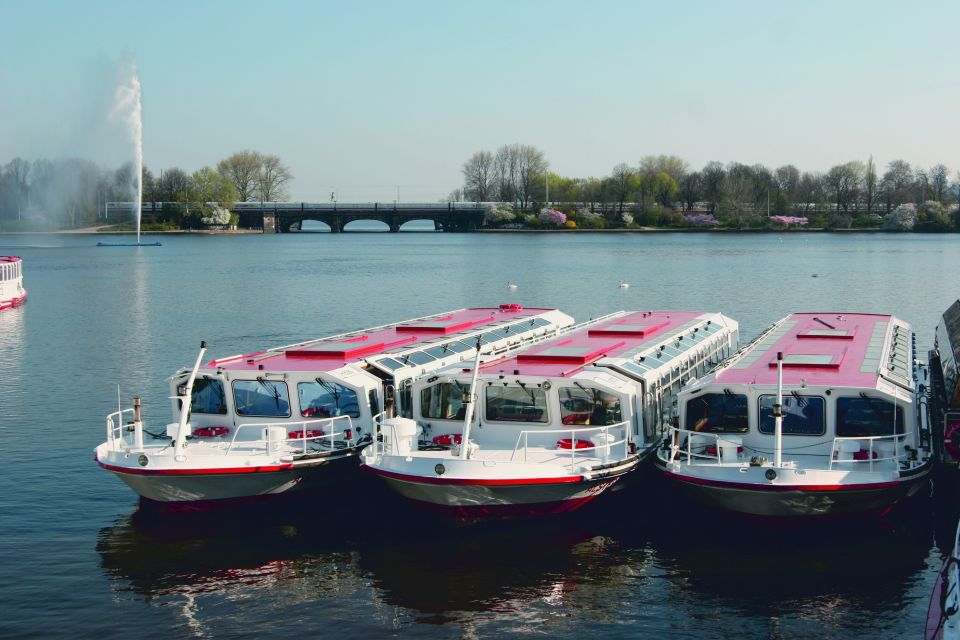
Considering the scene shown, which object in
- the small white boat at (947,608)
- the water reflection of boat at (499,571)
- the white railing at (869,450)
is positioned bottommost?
the water reflection of boat at (499,571)

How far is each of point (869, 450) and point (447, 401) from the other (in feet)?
37.1

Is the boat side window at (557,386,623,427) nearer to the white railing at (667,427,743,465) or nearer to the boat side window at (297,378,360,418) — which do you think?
the white railing at (667,427,743,465)

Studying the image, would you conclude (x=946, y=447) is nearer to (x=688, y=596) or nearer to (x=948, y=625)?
(x=688, y=596)

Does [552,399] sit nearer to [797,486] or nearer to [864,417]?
[797,486]

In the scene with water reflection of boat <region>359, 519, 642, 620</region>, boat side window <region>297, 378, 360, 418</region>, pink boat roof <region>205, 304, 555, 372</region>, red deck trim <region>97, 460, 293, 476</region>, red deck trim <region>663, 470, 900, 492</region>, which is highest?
pink boat roof <region>205, 304, 555, 372</region>

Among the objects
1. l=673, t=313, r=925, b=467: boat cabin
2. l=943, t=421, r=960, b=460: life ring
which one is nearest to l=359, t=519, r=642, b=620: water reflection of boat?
l=673, t=313, r=925, b=467: boat cabin

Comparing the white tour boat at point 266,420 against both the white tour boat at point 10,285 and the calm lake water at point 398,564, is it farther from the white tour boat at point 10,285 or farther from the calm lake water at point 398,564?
the white tour boat at point 10,285

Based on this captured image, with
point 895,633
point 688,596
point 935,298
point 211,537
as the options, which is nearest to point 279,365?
point 211,537

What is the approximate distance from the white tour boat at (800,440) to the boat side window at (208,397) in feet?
42.1

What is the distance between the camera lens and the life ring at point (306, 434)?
28703 mm

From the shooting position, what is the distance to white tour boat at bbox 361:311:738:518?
1013 inches

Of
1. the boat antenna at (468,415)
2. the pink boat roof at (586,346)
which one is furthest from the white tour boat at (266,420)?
the boat antenna at (468,415)

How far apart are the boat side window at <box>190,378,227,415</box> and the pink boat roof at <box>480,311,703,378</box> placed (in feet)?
25.3

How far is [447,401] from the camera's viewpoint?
29.0 metres
